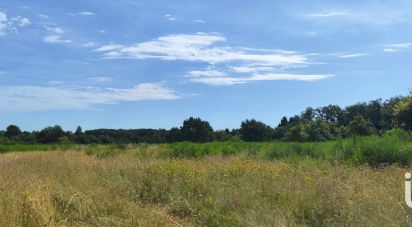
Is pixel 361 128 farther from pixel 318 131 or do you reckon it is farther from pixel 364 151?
pixel 364 151

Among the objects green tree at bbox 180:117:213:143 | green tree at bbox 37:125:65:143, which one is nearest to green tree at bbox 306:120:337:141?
green tree at bbox 180:117:213:143

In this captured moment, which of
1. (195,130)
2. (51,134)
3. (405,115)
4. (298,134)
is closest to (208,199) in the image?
(405,115)

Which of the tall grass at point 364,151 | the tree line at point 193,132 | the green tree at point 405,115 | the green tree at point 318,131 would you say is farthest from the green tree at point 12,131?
the tall grass at point 364,151

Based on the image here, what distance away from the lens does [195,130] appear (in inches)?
3159

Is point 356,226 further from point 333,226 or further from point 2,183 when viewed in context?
point 2,183

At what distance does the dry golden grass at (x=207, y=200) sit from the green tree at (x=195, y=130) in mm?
68521

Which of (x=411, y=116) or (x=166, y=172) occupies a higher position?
(x=411, y=116)

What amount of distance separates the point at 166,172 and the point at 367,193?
4.47 m

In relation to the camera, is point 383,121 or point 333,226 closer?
point 333,226

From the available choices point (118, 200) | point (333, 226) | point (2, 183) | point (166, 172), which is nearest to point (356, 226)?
point (333, 226)

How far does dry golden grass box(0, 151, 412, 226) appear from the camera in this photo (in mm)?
6062

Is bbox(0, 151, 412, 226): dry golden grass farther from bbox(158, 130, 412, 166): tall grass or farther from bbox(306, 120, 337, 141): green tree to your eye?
bbox(306, 120, 337, 141): green tree

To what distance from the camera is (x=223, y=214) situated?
23.0ft

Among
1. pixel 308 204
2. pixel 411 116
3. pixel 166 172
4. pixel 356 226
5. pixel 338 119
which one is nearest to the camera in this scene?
pixel 356 226
